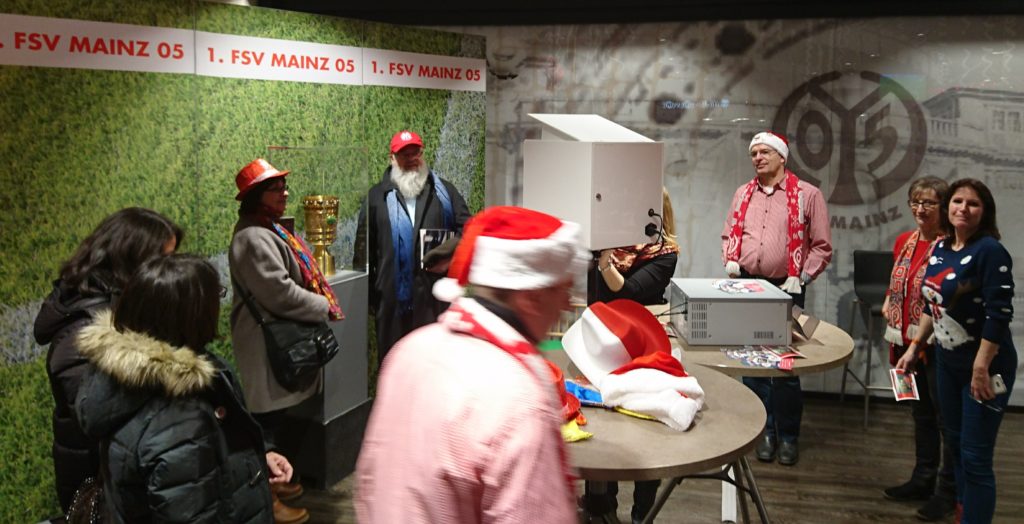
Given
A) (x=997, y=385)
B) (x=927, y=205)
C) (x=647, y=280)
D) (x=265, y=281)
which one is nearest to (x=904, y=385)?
(x=997, y=385)

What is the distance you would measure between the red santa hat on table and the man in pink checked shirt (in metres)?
2.34

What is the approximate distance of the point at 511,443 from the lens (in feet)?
4.61

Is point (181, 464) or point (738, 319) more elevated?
point (738, 319)

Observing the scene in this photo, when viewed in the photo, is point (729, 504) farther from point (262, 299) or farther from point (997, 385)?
point (262, 299)

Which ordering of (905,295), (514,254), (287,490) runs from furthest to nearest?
(287,490) < (905,295) < (514,254)

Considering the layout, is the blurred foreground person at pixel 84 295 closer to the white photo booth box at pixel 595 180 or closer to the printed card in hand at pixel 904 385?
the white photo booth box at pixel 595 180

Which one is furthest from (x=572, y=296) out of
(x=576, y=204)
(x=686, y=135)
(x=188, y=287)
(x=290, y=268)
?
(x=686, y=135)

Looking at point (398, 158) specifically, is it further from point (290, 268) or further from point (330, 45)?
point (290, 268)

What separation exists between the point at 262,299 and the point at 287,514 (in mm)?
991

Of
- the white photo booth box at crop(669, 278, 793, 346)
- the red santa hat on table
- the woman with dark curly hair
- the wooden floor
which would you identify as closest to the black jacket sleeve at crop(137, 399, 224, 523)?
the red santa hat on table

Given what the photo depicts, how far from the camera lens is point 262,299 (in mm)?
3984

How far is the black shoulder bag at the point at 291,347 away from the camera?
13.1 feet

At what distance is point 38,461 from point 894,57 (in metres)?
5.30

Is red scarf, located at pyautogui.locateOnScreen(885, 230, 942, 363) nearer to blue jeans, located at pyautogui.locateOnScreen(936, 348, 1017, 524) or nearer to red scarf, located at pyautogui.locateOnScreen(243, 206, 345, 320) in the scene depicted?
blue jeans, located at pyautogui.locateOnScreen(936, 348, 1017, 524)
